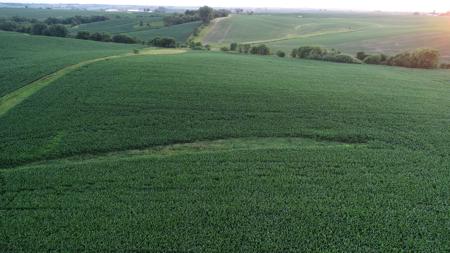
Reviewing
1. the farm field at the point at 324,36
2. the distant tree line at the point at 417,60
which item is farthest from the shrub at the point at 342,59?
the farm field at the point at 324,36

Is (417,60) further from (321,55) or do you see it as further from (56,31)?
(56,31)

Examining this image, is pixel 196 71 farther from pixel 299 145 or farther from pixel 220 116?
pixel 299 145

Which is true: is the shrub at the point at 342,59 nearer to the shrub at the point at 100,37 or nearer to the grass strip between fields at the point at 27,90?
the grass strip between fields at the point at 27,90

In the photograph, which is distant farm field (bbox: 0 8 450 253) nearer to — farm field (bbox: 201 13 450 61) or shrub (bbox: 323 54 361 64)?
shrub (bbox: 323 54 361 64)

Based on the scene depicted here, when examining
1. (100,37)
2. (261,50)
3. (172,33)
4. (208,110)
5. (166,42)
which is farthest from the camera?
(172,33)

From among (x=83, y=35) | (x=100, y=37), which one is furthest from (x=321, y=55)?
(x=83, y=35)
